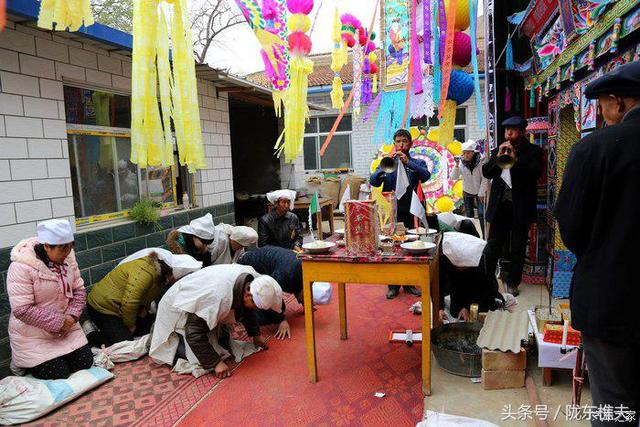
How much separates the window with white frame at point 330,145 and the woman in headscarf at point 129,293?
9294 millimetres

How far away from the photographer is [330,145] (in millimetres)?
12984

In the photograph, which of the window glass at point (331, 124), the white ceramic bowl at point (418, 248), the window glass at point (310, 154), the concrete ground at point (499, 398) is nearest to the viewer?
the concrete ground at point (499, 398)

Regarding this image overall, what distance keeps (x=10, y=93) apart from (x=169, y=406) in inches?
106

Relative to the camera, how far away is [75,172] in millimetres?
4234

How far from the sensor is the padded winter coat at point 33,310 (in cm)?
303

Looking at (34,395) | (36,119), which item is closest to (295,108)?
(36,119)

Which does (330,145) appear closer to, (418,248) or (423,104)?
(423,104)

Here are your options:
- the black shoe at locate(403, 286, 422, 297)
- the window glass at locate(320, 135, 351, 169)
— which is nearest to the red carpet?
the black shoe at locate(403, 286, 422, 297)

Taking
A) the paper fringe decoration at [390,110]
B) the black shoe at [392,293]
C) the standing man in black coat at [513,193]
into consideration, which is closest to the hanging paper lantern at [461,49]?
the standing man in black coat at [513,193]

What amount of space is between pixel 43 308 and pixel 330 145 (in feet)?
34.3

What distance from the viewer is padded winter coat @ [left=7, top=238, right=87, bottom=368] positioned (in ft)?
9.93

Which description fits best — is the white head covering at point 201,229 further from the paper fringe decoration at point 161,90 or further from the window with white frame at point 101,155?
the paper fringe decoration at point 161,90

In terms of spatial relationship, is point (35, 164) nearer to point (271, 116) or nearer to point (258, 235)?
point (258, 235)

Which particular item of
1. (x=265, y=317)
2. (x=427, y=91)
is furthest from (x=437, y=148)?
(x=265, y=317)
